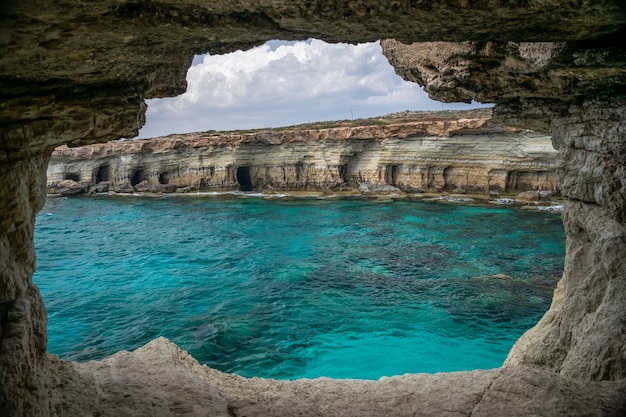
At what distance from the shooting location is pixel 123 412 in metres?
5.36

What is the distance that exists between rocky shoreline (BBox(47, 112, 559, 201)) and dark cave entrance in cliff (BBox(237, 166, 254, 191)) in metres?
0.13

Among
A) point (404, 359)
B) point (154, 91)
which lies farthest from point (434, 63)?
point (404, 359)

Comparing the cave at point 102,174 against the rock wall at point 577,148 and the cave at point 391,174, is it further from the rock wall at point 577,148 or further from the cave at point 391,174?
the rock wall at point 577,148

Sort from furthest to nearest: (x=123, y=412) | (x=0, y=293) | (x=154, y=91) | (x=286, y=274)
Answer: (x=286, y=274), (x=154, y=91), (x=123, y=412), (x=0, y=293)

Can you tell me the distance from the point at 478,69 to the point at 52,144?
5797 millimetres

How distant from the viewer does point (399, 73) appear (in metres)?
7.80

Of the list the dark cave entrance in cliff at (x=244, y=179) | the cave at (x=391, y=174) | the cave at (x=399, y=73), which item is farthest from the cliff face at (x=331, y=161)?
the cave at (x=399, y=73)

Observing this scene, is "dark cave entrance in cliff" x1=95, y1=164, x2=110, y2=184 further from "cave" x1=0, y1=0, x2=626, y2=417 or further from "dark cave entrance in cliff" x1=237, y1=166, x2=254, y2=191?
"cave" x1=0, y1=0, x2=626, y2=417

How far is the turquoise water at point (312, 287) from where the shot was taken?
13664 mm

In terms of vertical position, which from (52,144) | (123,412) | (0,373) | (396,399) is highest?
(52,144)

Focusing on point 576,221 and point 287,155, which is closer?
point 576,221

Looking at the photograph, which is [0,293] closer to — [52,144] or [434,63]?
[52,144]

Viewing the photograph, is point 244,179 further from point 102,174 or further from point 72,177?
point 72,177

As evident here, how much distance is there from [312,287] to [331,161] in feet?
88.6
